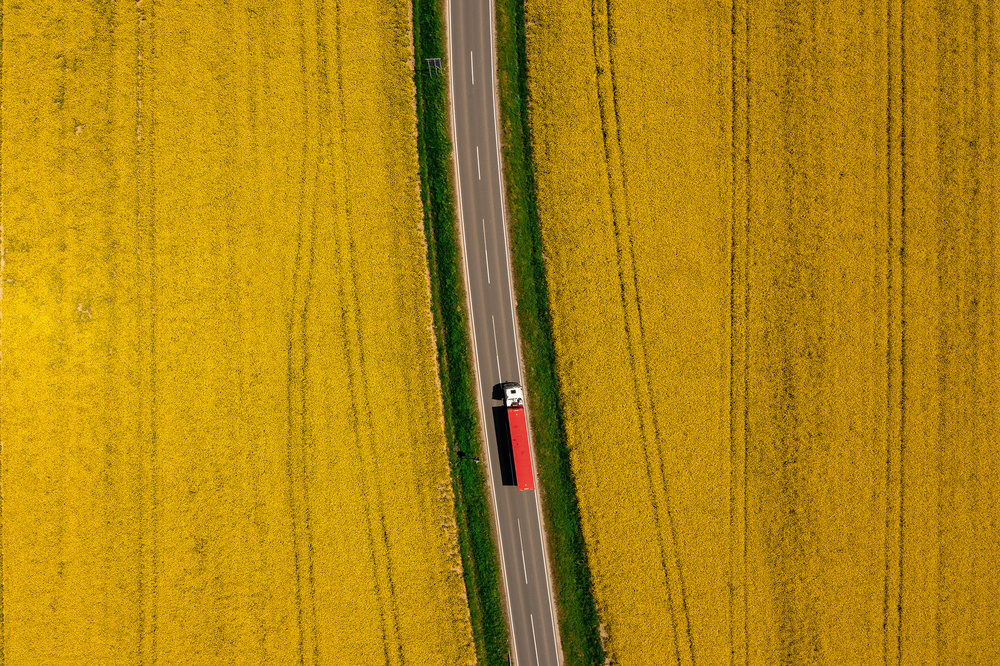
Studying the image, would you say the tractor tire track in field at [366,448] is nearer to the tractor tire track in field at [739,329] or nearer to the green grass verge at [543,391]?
the green grass verge at [543,391]

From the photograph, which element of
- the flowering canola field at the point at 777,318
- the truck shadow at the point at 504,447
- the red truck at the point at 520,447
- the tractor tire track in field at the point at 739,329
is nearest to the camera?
the red truck at the point at 520,447

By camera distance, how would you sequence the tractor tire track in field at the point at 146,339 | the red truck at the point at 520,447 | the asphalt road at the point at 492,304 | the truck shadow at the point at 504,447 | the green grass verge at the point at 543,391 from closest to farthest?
the tractor tire track in field at the point at 146,339
the red truck at the point at 520,447
the green grass verge at the point at 543,391
the asphalt road at the point at 492,304
the truck shadow at the point at 504,447

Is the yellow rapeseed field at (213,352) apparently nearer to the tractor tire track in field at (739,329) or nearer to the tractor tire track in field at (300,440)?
the tractor tire track in field at (300,440)

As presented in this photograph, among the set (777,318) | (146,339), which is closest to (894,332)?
(777,318)

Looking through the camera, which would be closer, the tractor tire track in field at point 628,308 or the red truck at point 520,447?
the red truck at point 520,447

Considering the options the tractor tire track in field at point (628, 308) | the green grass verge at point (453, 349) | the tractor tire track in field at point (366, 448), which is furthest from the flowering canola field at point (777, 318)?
the tractor tire track in field at point (366, 448)

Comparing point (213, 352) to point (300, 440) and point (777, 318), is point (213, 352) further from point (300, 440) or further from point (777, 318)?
point (777, 318)

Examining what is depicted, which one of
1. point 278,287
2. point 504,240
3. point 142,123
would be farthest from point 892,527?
point 142,123
